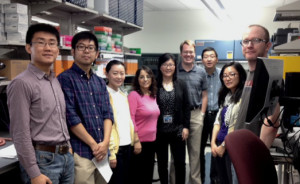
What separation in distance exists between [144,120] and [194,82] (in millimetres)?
757

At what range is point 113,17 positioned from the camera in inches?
133

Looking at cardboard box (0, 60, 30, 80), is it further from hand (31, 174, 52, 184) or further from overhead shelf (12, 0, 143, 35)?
hand (31, 174, 52, 184)

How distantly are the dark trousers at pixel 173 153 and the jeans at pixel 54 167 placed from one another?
130 centimetres

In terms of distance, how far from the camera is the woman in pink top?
276 cm

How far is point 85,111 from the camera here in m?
1.96

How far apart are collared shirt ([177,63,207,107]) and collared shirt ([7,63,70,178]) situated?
1.69 metres

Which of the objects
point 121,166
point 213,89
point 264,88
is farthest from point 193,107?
point 264,88

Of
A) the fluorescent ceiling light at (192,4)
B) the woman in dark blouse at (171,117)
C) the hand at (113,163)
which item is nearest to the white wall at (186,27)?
the fluorescent ceiling light at (192,4)

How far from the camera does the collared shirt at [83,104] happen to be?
1898mm

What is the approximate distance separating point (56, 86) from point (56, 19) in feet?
4.76

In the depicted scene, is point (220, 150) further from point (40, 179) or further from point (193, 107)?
point (40, 179)

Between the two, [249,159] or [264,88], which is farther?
[249,159]

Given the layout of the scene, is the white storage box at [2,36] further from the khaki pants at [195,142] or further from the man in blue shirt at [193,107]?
the khaki pants at [195,142]

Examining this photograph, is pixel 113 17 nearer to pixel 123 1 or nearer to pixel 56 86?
pixel 123 1
